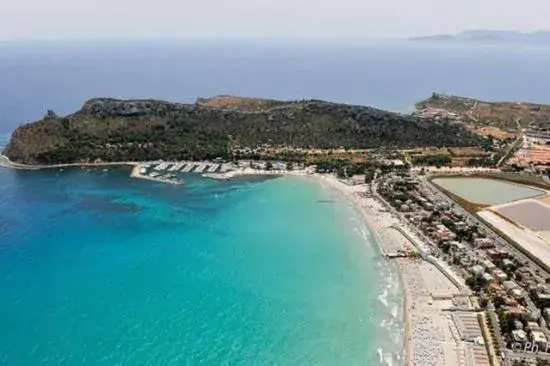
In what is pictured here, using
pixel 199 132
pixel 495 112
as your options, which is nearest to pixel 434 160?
pixel 199 132

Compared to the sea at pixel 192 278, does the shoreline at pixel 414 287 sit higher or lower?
higher

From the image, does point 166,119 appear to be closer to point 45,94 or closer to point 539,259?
point 539,259

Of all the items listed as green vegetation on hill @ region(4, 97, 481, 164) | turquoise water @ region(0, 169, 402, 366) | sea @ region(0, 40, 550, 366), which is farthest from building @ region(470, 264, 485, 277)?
green vegetation on hill @ region(4, 97, 481, 164)

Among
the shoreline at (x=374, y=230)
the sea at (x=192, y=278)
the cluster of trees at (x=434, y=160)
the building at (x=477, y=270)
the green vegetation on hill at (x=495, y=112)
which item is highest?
the green vegetation on hill at (x=495, y=112)

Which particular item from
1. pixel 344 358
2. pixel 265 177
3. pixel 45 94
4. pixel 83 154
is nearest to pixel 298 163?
pixel 265 177

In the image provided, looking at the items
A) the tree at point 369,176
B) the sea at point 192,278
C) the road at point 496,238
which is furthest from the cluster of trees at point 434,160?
the sea at point 192,278

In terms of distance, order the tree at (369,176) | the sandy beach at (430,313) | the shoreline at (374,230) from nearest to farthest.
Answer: the sandy beach at (430,313) < the shoreline at (374,230) < the tree at (369,176)

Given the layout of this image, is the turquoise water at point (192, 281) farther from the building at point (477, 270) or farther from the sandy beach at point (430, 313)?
the building at point (477, 270)
